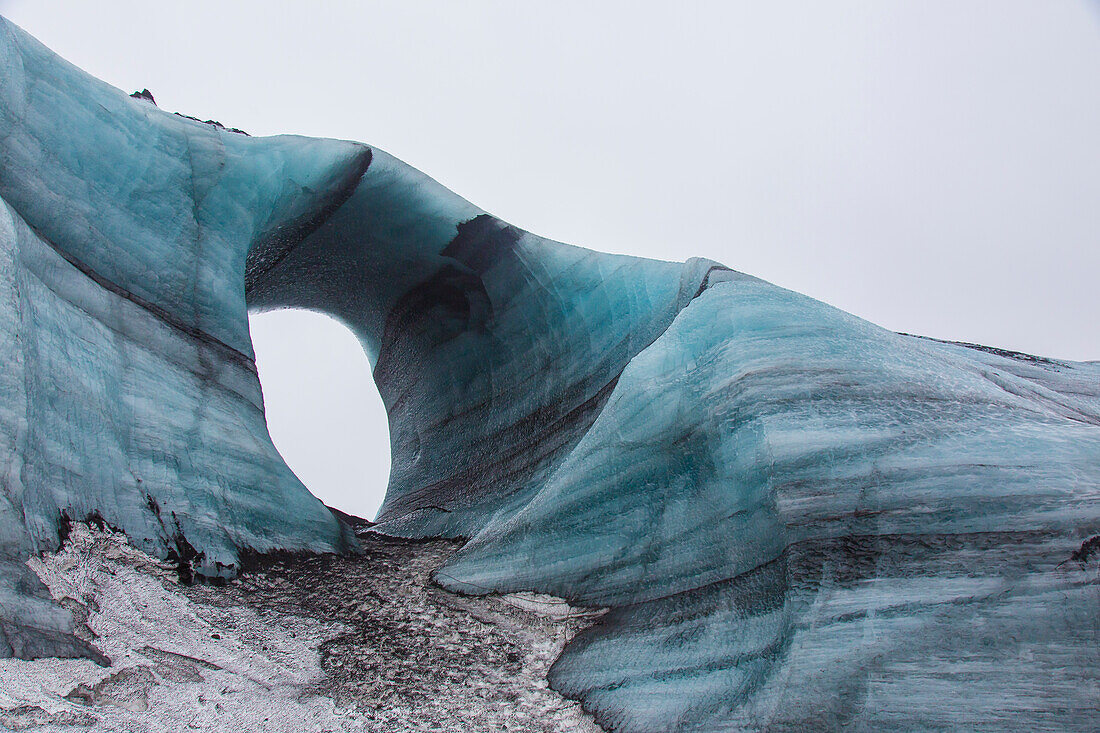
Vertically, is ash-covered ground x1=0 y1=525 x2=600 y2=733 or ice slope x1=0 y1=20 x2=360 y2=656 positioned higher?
ice slope x1=0 y1=20 x2=360 y2=656

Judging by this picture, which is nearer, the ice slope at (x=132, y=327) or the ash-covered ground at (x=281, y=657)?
the ash-covered ground at (x=281, y=657)

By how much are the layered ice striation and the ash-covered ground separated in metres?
0.08

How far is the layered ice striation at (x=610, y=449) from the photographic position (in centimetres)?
168

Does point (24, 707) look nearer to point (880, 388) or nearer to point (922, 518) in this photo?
point (922, 518)

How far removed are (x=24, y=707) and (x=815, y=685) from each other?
4.76ft

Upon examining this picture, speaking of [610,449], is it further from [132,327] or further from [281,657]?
[132,327]

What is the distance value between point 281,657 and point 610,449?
3.51ft

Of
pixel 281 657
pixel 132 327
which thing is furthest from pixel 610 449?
pixel 132 327

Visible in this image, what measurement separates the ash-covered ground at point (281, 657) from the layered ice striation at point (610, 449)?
0.08 metres

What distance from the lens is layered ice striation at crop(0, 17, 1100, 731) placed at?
1685 mm

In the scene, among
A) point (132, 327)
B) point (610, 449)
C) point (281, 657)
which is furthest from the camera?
point (132, 327)

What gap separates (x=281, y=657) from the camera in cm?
202

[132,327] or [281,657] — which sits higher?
[132,327]

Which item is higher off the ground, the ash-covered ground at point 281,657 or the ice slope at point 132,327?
the ice slope at point 132,327
